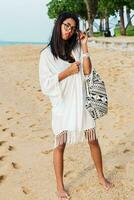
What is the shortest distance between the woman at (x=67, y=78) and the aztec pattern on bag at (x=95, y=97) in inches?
2.5

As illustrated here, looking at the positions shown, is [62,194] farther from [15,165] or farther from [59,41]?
[59,41]

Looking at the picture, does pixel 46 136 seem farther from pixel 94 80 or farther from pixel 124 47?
pixel 124 47

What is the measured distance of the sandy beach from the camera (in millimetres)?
5625

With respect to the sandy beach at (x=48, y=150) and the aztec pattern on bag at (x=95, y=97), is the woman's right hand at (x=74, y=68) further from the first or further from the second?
the sandy beach at (x=48, y=150)

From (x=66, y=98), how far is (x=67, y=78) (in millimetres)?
225

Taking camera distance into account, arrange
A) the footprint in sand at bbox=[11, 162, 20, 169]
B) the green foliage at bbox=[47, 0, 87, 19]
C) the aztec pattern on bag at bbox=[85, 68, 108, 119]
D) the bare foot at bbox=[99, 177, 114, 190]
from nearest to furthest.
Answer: the aztec pattern on bag at bbox=[85, 68, 108, 119] → the bare foot at bbox=[99, 177, 114, 190] → the footprint in sand at bbox=[11, 162, 20, 169] → the green foliage at bbox=[47, 0, 87, 19]

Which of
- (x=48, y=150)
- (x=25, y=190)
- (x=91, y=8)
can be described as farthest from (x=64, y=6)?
(x=25, y=190)

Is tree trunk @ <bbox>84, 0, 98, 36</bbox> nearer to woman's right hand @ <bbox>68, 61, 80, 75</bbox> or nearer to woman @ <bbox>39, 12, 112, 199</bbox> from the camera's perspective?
woman @ <bbox>39, 12, 112, 199</bbox>

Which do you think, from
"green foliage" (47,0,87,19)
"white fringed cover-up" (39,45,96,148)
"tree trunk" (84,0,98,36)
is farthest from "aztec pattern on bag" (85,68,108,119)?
"green foliage" (47,0,87,19)

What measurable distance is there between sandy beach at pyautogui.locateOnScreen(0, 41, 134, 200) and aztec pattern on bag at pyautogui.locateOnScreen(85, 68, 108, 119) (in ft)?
3.56

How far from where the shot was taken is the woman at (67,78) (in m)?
4.80

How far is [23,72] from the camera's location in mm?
16125

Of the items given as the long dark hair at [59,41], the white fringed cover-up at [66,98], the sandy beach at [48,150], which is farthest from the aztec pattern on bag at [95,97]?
the sandy beach at [48,150]

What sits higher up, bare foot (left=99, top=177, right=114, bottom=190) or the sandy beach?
bare foot (left=99, top=177, right=114, bottom=190)
